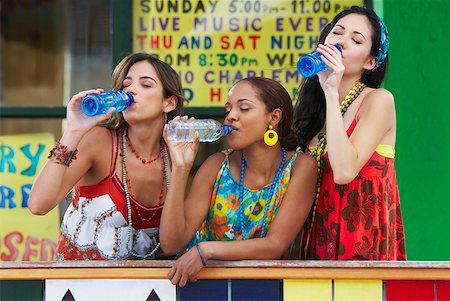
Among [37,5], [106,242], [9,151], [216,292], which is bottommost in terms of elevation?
[216,292]

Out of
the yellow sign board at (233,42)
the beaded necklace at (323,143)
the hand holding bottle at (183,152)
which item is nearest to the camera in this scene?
the hand holding bottle at (183,152)

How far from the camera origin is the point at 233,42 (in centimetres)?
511

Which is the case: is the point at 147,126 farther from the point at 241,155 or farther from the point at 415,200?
the point at 415,200

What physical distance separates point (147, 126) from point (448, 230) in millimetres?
2172

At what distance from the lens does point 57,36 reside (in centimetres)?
533

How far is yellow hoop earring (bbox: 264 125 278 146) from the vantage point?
3240 millimetres

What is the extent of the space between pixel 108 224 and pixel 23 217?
6.57 feet

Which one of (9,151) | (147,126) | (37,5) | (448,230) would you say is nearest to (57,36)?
(37,5)

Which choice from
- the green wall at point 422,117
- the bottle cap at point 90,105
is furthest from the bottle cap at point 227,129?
the green wall at point 422,117

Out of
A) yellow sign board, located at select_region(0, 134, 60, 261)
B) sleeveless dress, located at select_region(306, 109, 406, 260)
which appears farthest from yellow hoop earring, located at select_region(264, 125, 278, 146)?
yellow sign board, located at select_region(0, 134, 60, 261)

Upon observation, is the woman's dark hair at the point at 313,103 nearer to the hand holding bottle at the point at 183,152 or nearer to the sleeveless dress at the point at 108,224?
the hand holding bottle at the point at 183,152

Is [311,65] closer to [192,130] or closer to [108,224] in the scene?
[192,130]

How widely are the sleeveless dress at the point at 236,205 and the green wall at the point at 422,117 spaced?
5.73ft

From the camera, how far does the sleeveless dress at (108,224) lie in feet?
10.8
